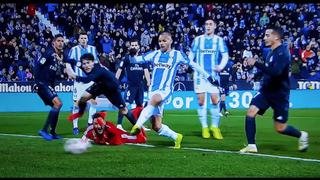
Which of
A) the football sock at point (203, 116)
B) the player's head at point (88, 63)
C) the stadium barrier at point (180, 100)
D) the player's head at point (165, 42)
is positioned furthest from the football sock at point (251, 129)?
the stadium barrier at point (180, 100)

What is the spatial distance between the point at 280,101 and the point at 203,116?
302 centimetres

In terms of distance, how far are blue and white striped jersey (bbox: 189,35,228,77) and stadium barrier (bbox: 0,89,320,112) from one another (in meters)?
9.02

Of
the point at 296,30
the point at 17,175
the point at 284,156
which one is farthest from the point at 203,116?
the point at 296,30

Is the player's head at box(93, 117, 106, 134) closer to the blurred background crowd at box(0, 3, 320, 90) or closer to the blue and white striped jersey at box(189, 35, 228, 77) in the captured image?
the blue and white striped jersey at box(189, 35, 228, 77)

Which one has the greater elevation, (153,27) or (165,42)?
(153,27)

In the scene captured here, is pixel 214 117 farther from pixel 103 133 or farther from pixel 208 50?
pixel 103 133

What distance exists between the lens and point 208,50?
11570 mm

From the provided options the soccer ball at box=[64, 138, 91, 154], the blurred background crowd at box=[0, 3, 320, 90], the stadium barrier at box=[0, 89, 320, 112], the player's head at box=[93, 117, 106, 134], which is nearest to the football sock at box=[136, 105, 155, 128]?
the player's head at box=[93, 117, 106, 134]

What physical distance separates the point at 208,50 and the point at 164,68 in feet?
7.91

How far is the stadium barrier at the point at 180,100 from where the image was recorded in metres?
20.6

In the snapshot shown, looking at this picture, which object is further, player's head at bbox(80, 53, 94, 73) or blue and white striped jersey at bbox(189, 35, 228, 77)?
blue and white striped jersey at bbox(189, 35, 228, 77)

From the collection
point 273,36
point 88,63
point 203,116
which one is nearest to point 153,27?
point 203,116

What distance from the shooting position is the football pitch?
6750 millimetres

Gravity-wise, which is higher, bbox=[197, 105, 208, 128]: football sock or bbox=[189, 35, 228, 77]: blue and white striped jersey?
bbox=[189, 35, 228, 77]: blue and white striped jersey
